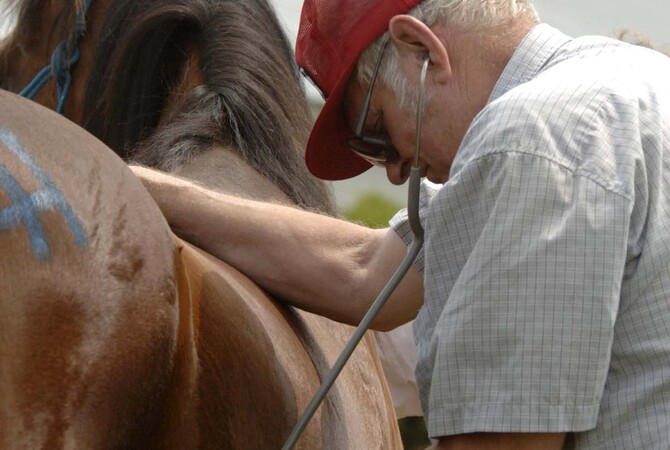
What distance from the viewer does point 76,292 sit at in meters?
1.40

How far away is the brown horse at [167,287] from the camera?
4.55 ft

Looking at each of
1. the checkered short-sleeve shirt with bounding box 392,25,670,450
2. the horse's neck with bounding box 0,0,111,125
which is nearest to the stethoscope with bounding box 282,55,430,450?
the checkered short-sleeve shirt with bounding box 392,25,670,450

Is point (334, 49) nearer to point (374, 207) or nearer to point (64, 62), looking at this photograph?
point (64, 62)

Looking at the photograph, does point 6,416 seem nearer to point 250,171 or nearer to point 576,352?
point 576,352

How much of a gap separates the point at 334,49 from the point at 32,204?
665mm

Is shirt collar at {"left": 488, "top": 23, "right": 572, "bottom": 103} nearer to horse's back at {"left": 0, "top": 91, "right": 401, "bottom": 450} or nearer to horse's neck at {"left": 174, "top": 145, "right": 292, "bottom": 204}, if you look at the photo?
horse's back at {"left": 0, "top": 91, "right": 401, "bottom": 450}

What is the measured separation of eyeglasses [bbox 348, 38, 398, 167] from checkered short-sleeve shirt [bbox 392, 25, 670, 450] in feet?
1.15

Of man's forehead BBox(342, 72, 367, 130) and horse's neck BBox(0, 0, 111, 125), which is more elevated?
man's forehead BBox(342, 72, 367, 130)

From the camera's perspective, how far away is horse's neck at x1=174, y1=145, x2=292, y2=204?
7.73 feet

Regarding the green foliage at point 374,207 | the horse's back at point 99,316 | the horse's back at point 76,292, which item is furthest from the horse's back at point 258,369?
the green foliage at point 374,207

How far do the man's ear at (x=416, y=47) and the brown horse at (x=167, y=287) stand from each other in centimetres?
42

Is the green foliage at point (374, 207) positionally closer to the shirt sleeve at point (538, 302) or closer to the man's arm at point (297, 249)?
the man's arm at point (297, 249)

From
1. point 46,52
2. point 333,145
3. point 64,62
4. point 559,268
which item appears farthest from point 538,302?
point 46,52

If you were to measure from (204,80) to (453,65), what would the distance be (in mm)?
1021
